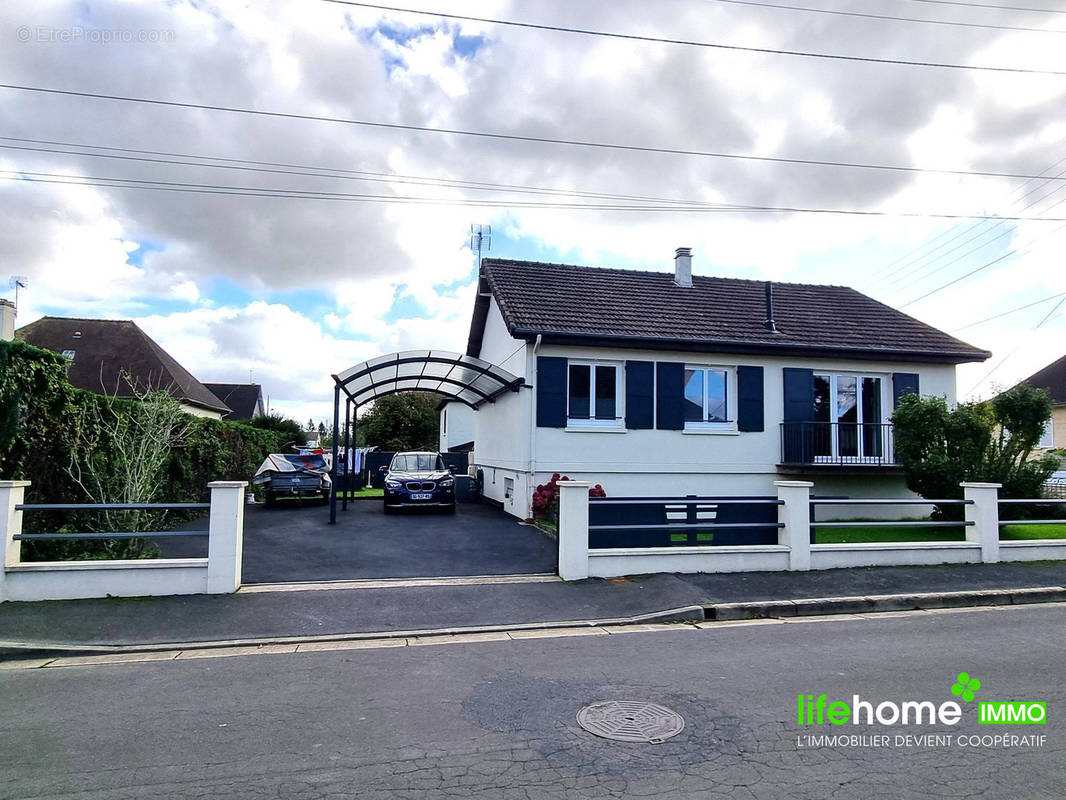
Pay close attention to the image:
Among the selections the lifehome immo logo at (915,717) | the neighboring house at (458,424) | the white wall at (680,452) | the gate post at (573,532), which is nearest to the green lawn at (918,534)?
the white wall at (680,452)

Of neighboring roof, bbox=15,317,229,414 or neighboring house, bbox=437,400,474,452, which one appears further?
neighboring house, bbox=437,400,474,452

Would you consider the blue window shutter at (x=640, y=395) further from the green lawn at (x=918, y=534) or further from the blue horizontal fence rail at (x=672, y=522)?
the blue horizontal fence rail at (x=672, y=522)

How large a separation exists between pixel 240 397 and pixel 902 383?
177ft

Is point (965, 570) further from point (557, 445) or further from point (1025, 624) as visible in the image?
point (557, 445)

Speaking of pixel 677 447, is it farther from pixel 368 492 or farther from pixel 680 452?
pixel 368 492

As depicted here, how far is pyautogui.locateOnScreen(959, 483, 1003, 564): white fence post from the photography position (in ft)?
35.5

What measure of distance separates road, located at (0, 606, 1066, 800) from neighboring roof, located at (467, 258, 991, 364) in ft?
30.8

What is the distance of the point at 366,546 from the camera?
1208 centimetres

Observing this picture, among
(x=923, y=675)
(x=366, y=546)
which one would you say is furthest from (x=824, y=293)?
(x=923, y=675)

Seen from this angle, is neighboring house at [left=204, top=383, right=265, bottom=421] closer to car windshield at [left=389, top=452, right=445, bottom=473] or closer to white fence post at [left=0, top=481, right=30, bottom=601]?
car windshield at [left=389, top=452, right=445, bottom=473]

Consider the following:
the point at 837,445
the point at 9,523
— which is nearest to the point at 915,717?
the point at 9,523

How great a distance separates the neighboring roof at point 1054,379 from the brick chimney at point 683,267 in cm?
2433

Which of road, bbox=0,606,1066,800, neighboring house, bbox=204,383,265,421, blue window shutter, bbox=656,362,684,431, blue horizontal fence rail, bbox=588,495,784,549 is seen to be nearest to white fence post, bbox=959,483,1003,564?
blue horizontal fence rail, bbox=588,495,784,549

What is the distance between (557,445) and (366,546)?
4819 millimetres
